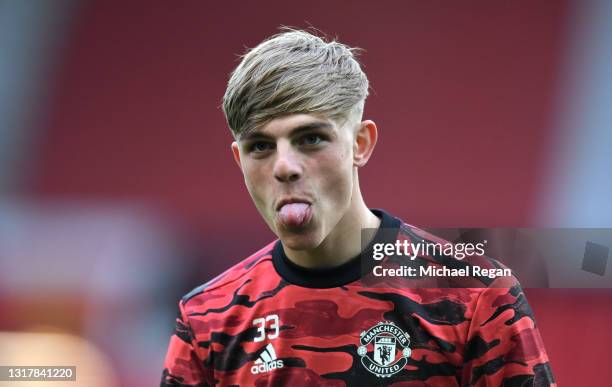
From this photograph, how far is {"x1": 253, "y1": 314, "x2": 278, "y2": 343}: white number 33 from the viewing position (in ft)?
8.13

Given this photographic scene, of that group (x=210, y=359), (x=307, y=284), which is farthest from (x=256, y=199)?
(x=210, y=359)

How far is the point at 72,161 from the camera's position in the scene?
5371 millimetres

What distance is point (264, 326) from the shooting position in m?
Answer: 2.49

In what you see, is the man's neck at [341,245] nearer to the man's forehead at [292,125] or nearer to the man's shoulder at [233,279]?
the man's shoulder at [233,279]

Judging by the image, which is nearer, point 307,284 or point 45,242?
point 307,284

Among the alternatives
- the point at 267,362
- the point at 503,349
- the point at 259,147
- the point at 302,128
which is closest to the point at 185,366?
the point at 267,362

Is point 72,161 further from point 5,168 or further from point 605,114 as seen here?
point 605,114

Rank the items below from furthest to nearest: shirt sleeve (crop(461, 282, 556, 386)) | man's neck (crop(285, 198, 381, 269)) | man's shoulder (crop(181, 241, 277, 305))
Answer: man's shoulder (crop(181, 241, 277, 305)), man's neck (crop(285, 198, 381, 269)), shirt sleeve (crop(461, 282, 556, 386))

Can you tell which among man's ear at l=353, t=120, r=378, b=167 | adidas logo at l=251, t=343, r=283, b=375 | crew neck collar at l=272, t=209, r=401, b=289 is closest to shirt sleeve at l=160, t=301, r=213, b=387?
adidas logo at l=251, t=343, r=283, b=375

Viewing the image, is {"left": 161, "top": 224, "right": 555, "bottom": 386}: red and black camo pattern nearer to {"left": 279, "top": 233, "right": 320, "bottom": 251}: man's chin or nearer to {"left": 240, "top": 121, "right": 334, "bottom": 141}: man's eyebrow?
{"left": 279, "top": 233, "right": 320, "bottom": 251}: man's chin

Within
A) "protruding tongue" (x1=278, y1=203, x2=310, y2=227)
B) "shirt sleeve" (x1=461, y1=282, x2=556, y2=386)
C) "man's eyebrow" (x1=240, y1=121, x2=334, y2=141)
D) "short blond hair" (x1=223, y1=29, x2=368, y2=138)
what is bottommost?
"shirt sleeve" (x1=461, y1=282, x2=556, y2=386)

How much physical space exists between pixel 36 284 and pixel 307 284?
3.12m

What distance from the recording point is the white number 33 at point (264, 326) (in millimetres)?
2477

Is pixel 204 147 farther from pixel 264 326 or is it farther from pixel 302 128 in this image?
pixel 302 128
